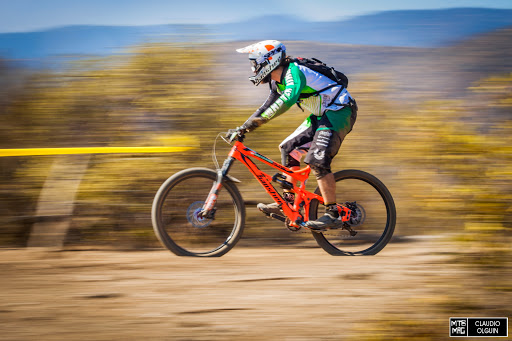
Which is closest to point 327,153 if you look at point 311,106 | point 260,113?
point 311,106

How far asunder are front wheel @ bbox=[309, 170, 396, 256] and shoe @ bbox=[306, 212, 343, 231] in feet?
0.49

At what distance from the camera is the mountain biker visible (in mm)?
5117

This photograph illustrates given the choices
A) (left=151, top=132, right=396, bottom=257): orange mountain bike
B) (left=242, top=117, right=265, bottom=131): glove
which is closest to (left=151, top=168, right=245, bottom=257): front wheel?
(left=151, top=132, right=396, bottom=257): orange mountain bike

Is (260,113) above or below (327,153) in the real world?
above

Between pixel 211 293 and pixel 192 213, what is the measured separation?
1.15m

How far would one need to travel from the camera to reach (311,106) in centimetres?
536

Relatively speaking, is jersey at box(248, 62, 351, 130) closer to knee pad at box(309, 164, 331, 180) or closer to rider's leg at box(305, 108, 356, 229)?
rider's leg at box(305, 108, 356, 229)

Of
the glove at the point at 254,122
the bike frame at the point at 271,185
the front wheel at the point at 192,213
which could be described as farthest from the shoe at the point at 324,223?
the glove at the point at 254,122

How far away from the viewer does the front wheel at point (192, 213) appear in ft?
16.9

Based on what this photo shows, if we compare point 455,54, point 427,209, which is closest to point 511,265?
point 427,209

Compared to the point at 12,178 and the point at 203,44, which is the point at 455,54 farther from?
the point at 12,178

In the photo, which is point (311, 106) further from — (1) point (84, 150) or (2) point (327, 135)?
(1) point (84, 150)

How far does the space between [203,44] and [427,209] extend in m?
4.13

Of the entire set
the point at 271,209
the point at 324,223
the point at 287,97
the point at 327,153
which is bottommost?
the point at 324,223
